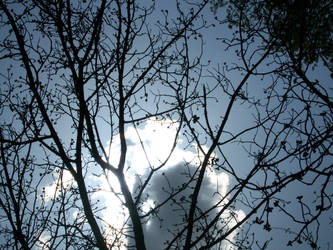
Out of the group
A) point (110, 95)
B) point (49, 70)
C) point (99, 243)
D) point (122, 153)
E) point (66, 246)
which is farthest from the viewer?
point (66, 246)

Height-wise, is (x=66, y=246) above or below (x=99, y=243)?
above

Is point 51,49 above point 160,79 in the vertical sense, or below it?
above

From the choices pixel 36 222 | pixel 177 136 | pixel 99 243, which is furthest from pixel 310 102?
pixel 36 222

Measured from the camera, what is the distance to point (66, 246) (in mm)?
6633

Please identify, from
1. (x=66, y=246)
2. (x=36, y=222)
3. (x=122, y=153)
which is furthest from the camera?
(x=66, y=246)

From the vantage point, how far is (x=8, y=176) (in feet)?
15.9

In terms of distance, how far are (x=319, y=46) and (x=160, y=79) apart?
3.23 metres

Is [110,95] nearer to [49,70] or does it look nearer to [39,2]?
[49,70]

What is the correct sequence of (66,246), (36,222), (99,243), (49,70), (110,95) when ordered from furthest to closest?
(66,246) → (36,222) → (49,70) → (110,95) → (99,243)

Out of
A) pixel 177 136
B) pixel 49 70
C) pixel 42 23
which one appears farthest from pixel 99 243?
pixel 42 23

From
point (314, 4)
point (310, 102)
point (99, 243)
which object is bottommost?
point (99, 243)

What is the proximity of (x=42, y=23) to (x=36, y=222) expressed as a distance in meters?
4.31

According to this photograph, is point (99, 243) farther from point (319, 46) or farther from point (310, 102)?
point (319, 46)

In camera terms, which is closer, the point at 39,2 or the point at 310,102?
the point at 310,102
